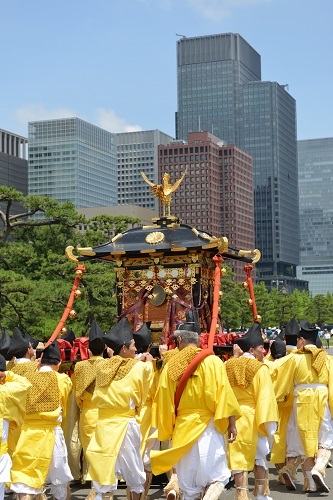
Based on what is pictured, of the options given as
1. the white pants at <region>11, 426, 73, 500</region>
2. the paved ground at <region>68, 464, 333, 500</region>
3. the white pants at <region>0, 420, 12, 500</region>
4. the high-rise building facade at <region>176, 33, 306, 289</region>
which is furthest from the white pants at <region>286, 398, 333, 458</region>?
the high-rise building facade at <region>176, 33, 306, 289</region>

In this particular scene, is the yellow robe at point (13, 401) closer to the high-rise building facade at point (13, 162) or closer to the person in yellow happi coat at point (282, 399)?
the person in yellow happi coat at point (282, 399)

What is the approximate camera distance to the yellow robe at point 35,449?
823 centimetres

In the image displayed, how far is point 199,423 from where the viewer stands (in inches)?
290

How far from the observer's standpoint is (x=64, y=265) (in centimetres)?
3012

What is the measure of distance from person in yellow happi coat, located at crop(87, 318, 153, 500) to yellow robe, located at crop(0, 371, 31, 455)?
2.57ft

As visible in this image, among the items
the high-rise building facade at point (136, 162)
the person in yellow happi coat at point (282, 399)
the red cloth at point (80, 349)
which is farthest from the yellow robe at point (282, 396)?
the high-rise building facade at point (136, 162)

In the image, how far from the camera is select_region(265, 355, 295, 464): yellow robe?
10.0 meters

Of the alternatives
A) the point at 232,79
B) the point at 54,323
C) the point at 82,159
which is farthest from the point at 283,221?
the point at 54,323

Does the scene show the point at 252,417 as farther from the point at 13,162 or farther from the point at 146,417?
the point at 13,162

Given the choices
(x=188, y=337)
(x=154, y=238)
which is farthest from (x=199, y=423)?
(x=154, y=238)

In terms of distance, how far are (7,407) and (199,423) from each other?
1.78 m

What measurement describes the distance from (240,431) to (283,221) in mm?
169669

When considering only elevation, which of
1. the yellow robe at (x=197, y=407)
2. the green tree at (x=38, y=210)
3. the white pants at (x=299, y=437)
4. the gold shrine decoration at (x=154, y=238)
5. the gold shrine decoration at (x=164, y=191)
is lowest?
the white pants at (x=299, y=437)

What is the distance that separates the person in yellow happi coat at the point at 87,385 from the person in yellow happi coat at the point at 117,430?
1.47 metres
